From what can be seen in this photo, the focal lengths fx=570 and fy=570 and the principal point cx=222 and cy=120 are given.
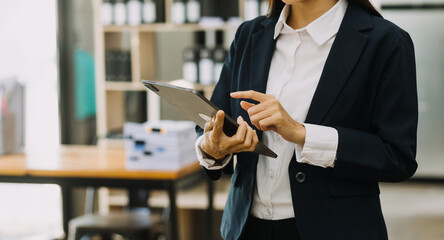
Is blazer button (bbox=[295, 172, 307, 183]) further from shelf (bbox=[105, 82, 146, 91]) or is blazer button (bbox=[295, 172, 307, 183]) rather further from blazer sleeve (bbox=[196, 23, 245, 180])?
shelf (bbox=[105, 82, 146, 91])

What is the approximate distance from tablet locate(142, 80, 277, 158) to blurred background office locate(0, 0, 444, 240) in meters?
2.45

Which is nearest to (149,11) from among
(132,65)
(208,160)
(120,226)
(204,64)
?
(132,65)

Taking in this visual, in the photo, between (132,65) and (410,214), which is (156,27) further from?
(410,214)

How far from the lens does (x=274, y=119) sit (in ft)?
3.77

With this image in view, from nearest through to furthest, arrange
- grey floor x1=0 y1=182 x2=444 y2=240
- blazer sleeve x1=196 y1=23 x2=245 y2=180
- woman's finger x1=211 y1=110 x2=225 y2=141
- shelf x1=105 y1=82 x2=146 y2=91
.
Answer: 1. woman's finger x1=211 y1=110 x2=225 y2=141
2. blazer sleeve x1=196 y1=23 x2=245 y2=180
3. shelf x1=105 y1=82 x2=146 y2=91
4. grey floor x1=0 y1=182 x2=444 y2=240

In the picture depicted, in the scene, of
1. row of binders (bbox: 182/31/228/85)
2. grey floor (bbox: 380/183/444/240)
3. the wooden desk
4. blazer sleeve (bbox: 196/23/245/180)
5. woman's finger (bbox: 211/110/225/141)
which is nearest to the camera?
woman's finger (bbox: 211/110/225/141)

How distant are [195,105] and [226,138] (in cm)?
10

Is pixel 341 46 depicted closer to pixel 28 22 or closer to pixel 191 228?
pixel 191 228

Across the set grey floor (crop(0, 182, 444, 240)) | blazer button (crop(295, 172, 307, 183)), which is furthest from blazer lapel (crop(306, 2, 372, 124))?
grey floor (crop(0, 182, 444, 240))

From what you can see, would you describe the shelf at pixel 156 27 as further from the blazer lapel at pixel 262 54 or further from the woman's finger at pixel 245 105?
the woman's finger at pixel 245 105

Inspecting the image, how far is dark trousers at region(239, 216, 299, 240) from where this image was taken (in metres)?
1.26

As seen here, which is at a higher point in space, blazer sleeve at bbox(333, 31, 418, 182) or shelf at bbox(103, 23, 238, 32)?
shelf at bbox(103, 23, 238, 32)

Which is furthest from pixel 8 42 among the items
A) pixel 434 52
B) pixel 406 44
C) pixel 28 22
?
pixel 434 52

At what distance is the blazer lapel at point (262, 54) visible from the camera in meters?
1.33
